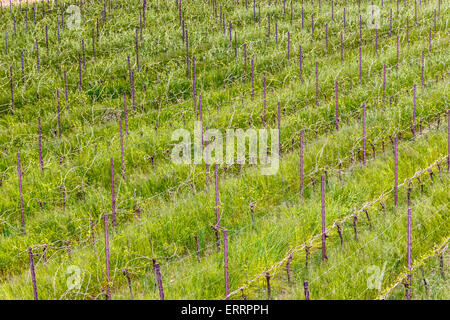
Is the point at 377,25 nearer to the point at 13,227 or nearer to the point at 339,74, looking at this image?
the point at 339,74

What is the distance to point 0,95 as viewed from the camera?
9234 millimetres

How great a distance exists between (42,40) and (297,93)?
17.5ft

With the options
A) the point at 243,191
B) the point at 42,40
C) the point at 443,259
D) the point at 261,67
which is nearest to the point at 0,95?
the point at 42,40

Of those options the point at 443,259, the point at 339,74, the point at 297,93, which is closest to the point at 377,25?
the point at 339,74

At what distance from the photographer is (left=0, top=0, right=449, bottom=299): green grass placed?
4699 millimetres

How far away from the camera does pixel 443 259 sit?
4.64 meters

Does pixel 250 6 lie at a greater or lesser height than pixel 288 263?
greater

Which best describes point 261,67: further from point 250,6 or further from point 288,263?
point 288,263

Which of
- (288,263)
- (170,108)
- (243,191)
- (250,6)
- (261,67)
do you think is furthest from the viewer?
(250,6)

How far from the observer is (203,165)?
263 inches

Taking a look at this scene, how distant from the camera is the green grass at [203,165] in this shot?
470 cm

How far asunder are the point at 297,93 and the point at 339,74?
1.04 metres

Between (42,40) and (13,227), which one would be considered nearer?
(13,227)

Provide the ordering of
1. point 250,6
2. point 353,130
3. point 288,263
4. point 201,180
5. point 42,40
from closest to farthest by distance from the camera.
A: point 288,263
point 201,180
point 353,130
point 42,40
point 250,6
